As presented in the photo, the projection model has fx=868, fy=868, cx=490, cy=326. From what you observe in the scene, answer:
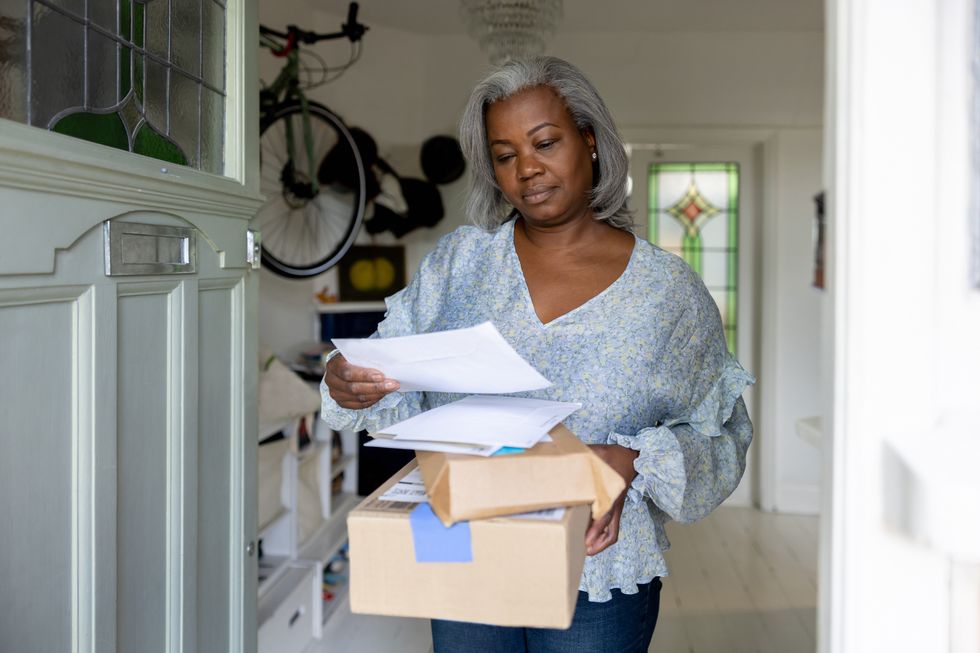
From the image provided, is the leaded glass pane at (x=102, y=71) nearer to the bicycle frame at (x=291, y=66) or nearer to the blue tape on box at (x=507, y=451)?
the blue tape on box at (x=507, y=451)

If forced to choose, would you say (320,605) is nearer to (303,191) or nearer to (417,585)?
(303,191)

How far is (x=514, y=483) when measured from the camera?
0.82 metres

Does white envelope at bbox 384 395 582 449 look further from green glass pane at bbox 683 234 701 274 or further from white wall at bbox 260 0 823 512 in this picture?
green glass pane at bbox 683 234 701 274

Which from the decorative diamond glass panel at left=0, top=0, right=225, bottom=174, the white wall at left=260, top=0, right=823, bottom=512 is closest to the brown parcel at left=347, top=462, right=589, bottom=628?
the decorative diamond glass panel at left=0, top=0, right=225, bottom=174

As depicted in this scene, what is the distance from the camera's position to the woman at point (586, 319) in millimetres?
1278

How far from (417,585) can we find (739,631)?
2666 mm

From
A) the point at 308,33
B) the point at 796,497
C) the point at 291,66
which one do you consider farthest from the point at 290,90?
the point at 796,497

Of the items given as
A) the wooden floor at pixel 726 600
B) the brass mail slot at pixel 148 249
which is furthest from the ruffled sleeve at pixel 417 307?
the wooden floor at pixel 726 600

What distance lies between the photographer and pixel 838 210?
0.69 meters

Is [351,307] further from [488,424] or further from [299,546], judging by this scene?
[488,424]

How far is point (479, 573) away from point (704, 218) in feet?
14.0

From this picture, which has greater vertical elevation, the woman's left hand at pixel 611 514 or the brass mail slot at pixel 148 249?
the brass mail slot at pixel 148 249

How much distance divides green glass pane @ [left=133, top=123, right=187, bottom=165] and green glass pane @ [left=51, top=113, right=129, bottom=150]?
0.12 feet

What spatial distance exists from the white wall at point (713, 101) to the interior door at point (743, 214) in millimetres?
185
